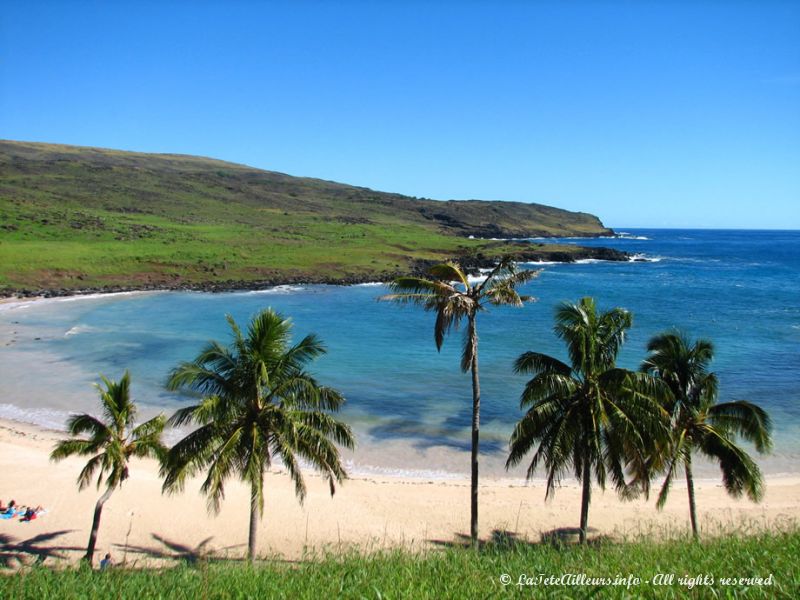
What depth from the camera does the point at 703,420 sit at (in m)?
16.6

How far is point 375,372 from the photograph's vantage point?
131ft

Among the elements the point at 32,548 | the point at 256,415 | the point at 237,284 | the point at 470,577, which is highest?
the point at 237,284

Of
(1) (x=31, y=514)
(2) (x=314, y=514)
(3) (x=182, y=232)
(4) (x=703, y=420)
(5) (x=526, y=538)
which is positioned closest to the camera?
(4) (x=703, y=420)

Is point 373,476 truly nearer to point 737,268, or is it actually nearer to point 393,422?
point 393,422

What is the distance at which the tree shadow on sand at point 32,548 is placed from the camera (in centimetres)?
1634

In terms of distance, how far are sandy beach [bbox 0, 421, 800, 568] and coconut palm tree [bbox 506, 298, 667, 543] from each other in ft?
16.2

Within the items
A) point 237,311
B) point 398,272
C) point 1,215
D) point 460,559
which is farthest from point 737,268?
point 1,215

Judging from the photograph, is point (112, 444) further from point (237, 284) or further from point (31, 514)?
point (237, 284)

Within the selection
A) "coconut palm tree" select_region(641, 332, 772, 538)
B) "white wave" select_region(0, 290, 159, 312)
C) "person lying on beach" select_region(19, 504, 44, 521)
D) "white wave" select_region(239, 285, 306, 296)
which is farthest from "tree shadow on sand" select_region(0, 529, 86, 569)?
"white wave" select_region(239, 285, 306, 296)

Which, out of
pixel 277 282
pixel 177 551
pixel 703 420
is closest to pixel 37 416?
pixel 177 551

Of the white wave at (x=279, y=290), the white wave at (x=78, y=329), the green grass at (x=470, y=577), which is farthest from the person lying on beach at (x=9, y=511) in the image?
the white wave at (x=279, y=290)

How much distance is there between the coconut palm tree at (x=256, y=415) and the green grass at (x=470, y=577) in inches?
121

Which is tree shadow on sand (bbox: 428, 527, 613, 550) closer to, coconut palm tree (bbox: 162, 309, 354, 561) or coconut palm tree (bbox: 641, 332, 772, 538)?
coconut palm tree (bbox: 641, 332, 772, 538)

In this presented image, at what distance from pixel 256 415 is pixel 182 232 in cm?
10730
